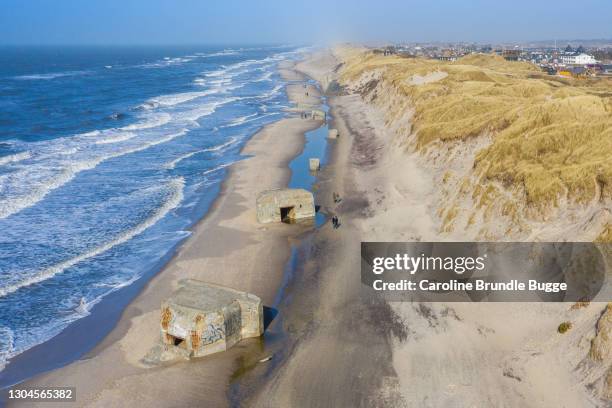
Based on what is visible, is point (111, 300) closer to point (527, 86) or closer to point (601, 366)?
point (601, 366)

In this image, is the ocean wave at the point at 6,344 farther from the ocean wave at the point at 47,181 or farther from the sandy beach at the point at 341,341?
the ocean wave at the point at 47,181

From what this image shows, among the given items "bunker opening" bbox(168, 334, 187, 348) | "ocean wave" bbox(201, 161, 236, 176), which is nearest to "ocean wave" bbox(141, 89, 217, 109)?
"ocean wave" bbox(201, 161, 236, 176)

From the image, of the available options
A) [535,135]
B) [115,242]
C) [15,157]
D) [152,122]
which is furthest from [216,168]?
[152,122]

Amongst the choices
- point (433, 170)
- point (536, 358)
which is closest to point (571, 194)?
point (536, 358)

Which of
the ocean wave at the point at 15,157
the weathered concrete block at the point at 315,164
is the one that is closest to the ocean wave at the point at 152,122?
the ocean wave at the point at 15,157

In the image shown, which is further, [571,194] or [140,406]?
[571,194]

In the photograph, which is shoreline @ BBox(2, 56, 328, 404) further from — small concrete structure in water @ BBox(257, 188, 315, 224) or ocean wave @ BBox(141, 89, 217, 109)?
ocean wave @ BBox(141, 89, 217, 109)
